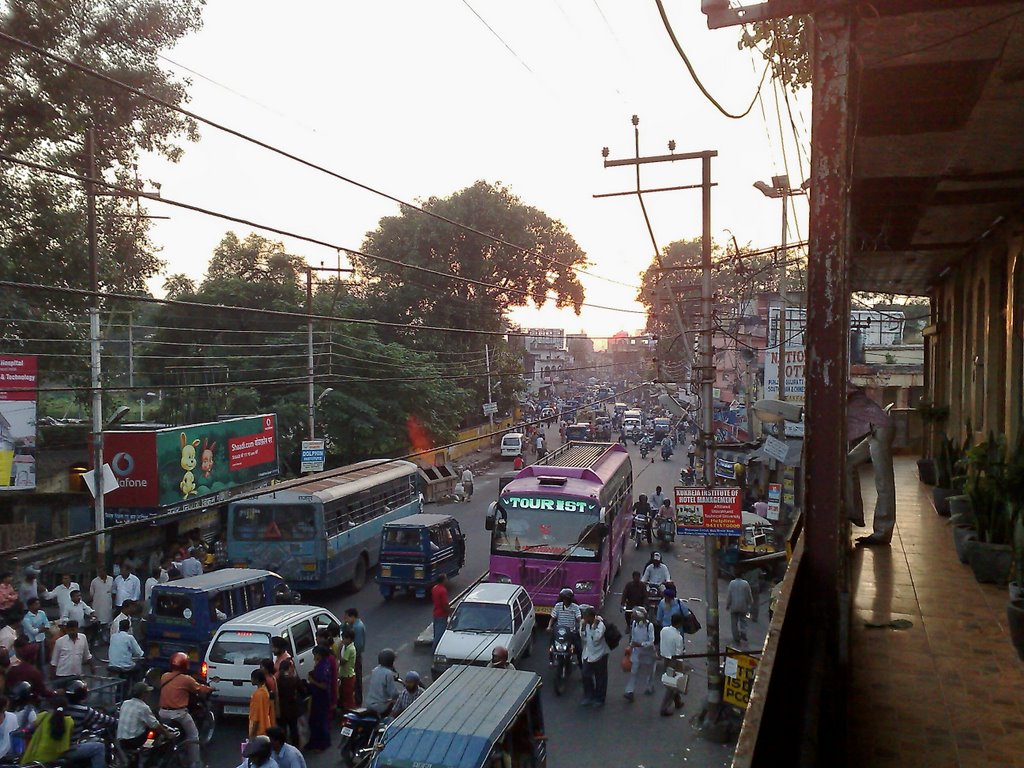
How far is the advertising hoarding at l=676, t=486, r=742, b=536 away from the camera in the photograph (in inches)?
511

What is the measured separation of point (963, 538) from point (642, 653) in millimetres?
5885

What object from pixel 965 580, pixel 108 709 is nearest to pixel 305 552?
pixel 108 709

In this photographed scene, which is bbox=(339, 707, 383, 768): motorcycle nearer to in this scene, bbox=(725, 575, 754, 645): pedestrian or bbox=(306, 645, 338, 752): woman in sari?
bbox=(306, 645, 338, 752): woman in sari

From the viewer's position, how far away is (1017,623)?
5516mm

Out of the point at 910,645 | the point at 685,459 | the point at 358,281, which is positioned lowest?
the point at 685,459

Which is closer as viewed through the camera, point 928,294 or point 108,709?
point 108,709

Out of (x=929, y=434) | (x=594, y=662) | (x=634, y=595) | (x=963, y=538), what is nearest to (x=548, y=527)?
(x=634, y=595)

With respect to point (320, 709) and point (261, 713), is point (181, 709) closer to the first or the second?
point (261, 713)

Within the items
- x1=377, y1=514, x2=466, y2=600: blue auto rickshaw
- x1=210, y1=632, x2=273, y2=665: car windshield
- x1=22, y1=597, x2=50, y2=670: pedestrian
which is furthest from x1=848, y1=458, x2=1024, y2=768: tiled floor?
x1=22, y1=597, x2=50, y2=670: pedestrian

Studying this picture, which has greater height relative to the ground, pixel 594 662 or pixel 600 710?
pixel 594 662

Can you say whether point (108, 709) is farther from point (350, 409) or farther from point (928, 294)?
→ point (350, 409)

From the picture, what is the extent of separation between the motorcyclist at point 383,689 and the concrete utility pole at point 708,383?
438cm

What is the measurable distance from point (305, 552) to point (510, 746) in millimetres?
10804

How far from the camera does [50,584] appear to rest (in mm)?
17234
